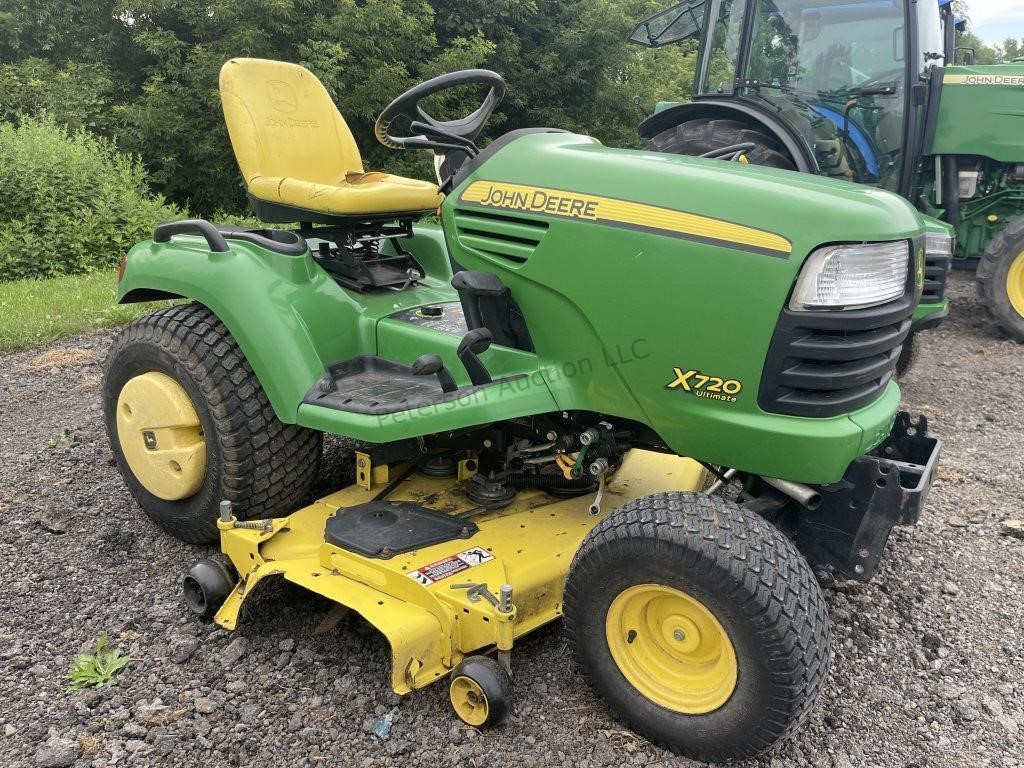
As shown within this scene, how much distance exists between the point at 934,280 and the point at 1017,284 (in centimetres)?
194

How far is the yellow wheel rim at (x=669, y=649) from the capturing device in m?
1.93

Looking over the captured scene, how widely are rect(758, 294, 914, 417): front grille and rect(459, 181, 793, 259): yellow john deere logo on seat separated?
0.58ft

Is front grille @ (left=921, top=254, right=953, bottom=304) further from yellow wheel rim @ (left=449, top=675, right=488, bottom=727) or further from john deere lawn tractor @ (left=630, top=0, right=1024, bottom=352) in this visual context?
yellow wheel rim @ (left=449, top=675, right=488, bottom=727)

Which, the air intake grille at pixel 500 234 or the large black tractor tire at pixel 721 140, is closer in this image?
A: the air intake grille at pixel 500 234

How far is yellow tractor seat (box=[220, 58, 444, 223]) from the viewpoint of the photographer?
301 cm

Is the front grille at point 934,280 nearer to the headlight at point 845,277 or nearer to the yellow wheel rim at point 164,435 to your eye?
the headlight at point 845,277

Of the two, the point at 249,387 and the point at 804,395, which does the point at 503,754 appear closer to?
the point at 804,395

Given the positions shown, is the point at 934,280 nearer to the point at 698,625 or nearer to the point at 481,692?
the point at 698,625

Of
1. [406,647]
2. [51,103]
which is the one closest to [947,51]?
[406,647]

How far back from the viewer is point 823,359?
1903 mm

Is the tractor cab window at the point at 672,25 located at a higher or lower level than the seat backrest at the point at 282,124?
higher

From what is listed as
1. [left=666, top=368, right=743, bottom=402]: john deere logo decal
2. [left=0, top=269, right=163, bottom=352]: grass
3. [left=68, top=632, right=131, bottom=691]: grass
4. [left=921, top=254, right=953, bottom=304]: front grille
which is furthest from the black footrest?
[left=0, top=269, right=163, bottom=352]: grass

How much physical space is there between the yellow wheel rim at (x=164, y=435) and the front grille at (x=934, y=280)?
372cm

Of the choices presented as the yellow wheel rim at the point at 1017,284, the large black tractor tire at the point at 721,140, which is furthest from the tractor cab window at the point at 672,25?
the yellow wheel rim at the point at 1017,284
